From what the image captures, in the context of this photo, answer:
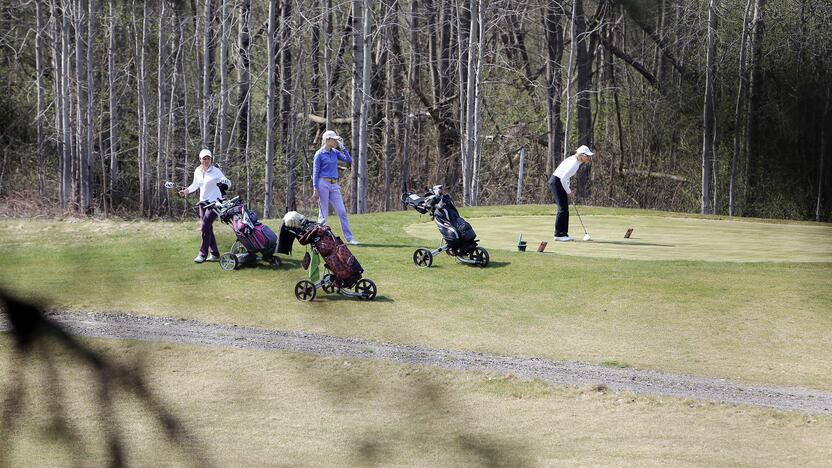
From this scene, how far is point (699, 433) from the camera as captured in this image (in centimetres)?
683

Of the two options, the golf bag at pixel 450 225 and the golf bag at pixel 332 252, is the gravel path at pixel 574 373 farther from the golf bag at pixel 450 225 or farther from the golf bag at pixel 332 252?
the golf bag at pixel 450 225

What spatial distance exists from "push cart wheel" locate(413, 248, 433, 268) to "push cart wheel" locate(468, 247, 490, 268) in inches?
23.1

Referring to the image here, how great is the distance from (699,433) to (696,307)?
4885 mm

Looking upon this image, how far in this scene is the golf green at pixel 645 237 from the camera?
14891 millimetres

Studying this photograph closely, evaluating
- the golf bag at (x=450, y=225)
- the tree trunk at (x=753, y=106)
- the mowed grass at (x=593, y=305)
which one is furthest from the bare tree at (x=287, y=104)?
the tree trunk at (x=753, y=106)

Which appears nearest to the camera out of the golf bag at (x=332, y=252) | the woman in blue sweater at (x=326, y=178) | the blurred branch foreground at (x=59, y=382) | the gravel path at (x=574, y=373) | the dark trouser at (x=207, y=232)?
the blurred branch foreground at (x=59, y=382)

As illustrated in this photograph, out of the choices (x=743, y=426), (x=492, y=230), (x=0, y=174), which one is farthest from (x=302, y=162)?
(x=0, y=174)

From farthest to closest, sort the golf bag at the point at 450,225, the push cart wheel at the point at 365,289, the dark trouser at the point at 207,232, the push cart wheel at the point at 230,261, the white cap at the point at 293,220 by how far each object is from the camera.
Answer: the golf bag at the point at 450,225 < the dark trouser at the point at 207,232 < the push cart wheel at the point at 230,261 < the white cap at the point at 293,220 < the push cart wheel at the point at 365,289

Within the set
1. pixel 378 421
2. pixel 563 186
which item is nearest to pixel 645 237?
pixel 563 186

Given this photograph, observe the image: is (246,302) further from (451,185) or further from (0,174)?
(451,185)

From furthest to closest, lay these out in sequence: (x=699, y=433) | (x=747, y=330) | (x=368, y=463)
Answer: (x=747, y=330) < (x=699, y=433) < (x=368, y=463)

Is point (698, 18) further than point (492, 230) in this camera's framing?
No

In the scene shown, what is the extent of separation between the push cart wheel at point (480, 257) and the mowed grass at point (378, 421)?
17.8ft

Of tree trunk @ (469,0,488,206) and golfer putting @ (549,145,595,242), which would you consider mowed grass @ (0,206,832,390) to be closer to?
golfer putting @ (549,145,595,242)
